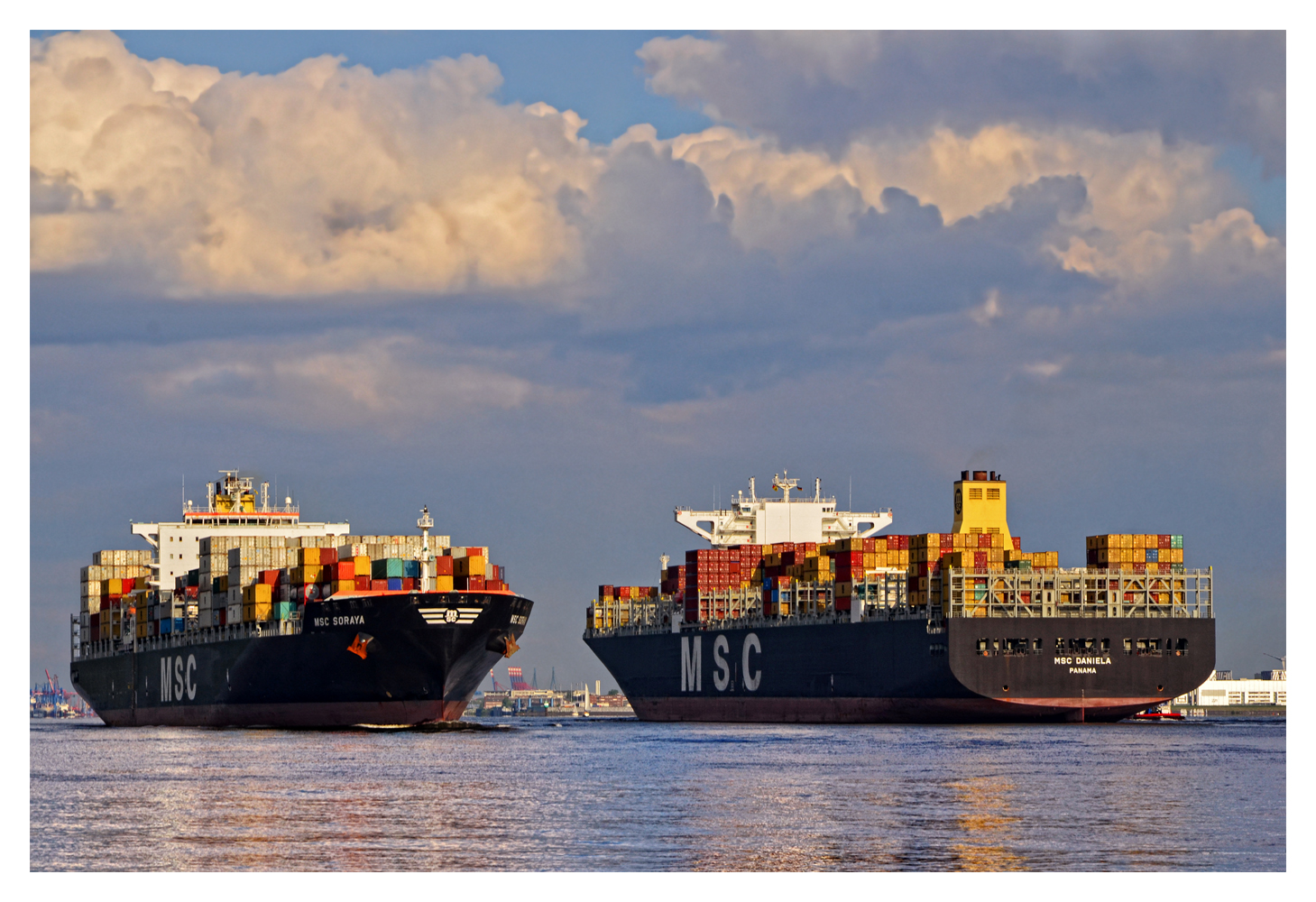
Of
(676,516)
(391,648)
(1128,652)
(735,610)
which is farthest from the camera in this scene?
(676,516)

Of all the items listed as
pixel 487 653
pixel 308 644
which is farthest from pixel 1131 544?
pixel 308 644

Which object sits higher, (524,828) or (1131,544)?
(1131,544)

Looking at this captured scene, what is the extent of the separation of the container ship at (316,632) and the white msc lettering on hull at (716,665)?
55.4 feet

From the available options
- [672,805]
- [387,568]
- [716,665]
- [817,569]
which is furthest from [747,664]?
[672,805]

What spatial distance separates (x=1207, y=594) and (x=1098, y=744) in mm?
17392

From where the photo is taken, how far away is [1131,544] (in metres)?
80.8

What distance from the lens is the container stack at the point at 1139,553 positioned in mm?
80438

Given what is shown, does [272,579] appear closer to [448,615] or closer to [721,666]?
[448,615]

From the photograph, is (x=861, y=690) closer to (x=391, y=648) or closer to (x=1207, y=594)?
(x=1207, y=594)

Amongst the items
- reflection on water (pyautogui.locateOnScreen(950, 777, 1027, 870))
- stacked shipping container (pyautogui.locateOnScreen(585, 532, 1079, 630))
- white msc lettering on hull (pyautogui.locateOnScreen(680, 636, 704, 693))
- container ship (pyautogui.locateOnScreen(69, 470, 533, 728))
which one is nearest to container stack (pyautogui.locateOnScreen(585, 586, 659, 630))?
stacked shipping container (pyautogui.locateOnScreen(585, 532, 1079, 630))

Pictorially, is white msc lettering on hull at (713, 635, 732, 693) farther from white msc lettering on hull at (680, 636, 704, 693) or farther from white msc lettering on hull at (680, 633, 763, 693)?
white msc lettering on hull at (680, 636, 704, 693)

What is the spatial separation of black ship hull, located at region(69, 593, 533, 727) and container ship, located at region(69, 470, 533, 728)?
0.22 feet

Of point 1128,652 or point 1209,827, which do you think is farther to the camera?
point 1128,652

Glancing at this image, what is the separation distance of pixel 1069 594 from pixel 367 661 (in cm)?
2783
